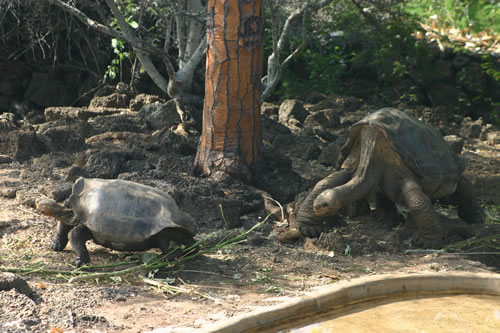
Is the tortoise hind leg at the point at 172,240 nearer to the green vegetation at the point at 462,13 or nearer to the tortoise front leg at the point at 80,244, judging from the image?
the tortoise front leg at the point at 80,244

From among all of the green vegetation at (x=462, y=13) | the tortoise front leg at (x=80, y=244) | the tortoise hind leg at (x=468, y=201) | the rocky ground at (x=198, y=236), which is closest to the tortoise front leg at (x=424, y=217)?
the rocky ground at (x=198, y=236)

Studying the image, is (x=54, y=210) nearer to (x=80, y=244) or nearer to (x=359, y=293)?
(x=80, y=244)

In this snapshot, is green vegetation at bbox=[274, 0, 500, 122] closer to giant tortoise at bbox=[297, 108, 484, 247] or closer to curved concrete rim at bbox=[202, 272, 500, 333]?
giant tortoise at bbox=[297, 108, 484, 247]

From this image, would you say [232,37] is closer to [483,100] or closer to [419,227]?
[419,227]

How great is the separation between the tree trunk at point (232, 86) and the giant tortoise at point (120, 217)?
1.99m

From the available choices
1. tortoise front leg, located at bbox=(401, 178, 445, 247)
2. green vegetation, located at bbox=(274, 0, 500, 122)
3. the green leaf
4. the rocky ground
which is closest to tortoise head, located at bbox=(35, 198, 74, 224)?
the rocky ground

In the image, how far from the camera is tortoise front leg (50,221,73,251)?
4434 millimetres

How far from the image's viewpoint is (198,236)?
201 inches

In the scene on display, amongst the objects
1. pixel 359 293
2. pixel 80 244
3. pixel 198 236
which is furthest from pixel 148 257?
pixel 359 293

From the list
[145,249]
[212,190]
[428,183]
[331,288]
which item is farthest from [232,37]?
[331,288]

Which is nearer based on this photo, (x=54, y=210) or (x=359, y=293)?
(x=359, y=293)

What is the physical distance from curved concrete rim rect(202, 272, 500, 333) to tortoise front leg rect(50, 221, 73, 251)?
1.64 m

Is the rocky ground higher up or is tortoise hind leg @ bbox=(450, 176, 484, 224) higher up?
tortoise hind leg @ bbox=(450, 176, 484, 224)

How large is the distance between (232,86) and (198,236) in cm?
174
